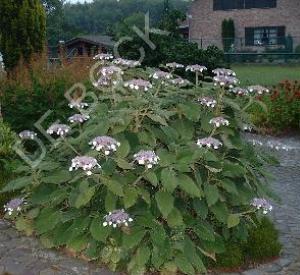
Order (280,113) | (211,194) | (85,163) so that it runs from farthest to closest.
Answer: (280,113) < (211,194) < (85,163)

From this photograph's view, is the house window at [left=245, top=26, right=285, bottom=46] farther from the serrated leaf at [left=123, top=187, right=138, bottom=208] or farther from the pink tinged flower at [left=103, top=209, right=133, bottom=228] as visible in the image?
the pink tinged flower at [left=103, top=209, right=133, bottom=228]

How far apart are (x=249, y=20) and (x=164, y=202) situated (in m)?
41.0

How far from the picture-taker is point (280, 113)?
1048 centimetres

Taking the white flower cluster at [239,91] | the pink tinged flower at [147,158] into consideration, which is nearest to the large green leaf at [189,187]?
the pink tinged flower at [147,158]

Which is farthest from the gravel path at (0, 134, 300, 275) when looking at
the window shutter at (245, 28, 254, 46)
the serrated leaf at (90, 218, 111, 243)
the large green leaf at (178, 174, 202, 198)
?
the window shutter at (245, 28, 254, 46)

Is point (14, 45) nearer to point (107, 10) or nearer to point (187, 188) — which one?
point (187, 188)

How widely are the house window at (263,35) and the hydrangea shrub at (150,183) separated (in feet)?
127

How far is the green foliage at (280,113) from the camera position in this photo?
1039 cm

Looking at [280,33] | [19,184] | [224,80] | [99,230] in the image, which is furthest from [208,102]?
[280,33]

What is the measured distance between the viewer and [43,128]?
6.40 m

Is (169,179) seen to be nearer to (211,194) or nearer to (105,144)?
(211,194)

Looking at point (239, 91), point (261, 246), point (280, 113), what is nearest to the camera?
point (261, 246)

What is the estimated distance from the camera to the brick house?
4134 cm

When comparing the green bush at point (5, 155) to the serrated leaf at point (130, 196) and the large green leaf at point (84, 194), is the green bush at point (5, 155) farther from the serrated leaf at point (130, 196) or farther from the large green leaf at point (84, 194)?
the serrated leaf at point (130, 196)
